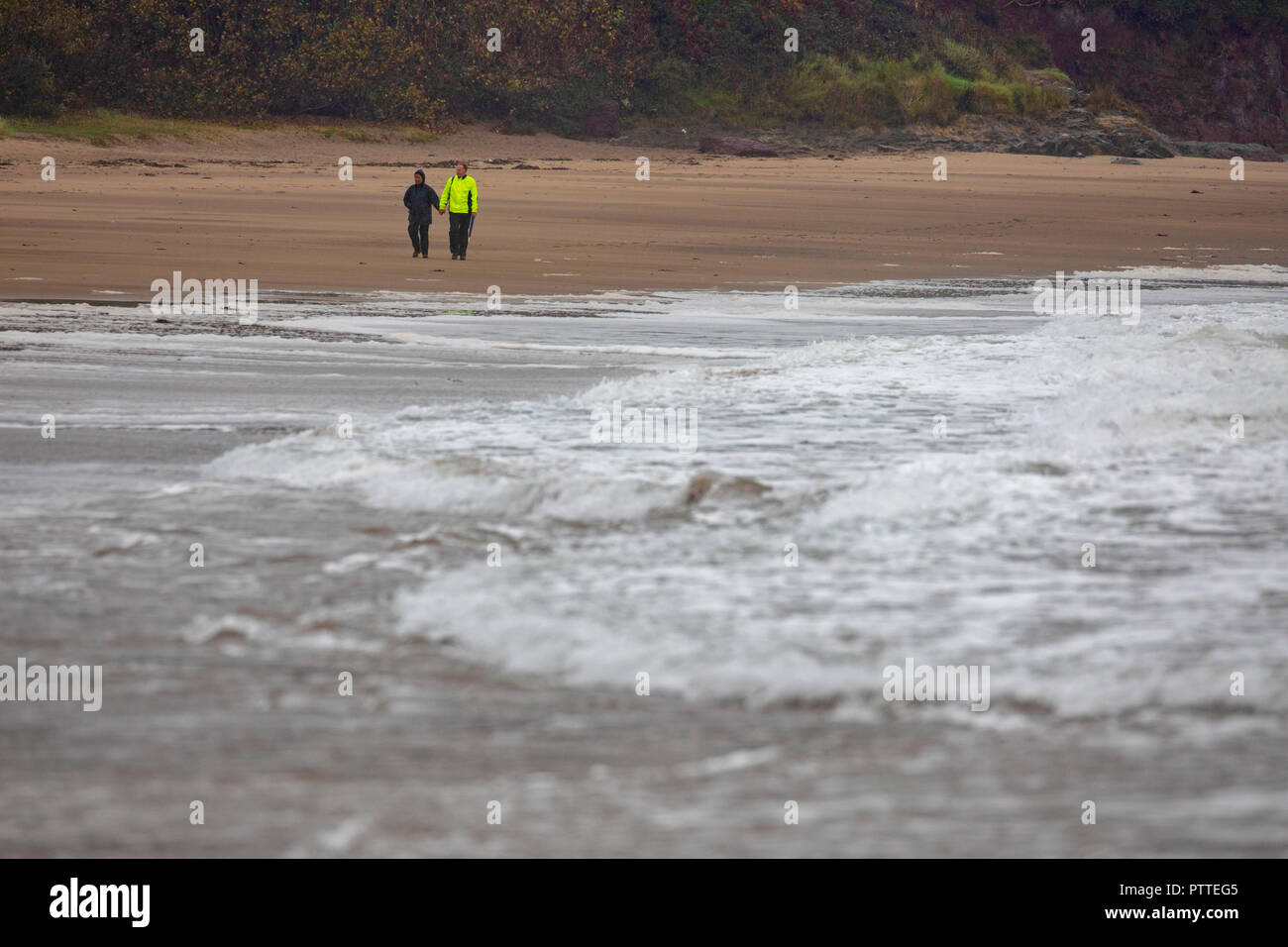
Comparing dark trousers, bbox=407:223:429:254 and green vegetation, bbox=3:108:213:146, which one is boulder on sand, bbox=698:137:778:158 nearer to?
green vegetation, bbox=3:108:213:146

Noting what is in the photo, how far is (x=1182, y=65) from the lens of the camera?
180 ft

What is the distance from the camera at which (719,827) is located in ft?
12.8

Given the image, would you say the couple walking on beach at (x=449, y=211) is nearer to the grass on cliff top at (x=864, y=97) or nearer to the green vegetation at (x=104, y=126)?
the green vegetation at (x=104, y=126)

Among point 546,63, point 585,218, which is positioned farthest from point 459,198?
point 546,63

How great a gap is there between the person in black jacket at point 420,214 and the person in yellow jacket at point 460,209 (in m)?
0.15

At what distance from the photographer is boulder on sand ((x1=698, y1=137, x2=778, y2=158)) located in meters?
38.0

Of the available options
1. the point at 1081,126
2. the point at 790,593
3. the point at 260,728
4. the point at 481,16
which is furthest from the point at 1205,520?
the point at 1081,126

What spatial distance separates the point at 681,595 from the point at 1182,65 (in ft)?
177

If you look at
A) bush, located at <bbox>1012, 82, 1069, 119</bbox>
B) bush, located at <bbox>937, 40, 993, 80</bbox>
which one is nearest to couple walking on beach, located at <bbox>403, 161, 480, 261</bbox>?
bush, located at <bbox>1012, 82, 1069, 119</bbox>

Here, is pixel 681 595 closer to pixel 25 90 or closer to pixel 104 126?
pixel 104 126

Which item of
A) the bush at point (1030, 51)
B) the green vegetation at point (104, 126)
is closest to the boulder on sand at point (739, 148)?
the green vegetation at point (104, 126)

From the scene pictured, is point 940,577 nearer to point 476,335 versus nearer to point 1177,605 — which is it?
point 1177,605

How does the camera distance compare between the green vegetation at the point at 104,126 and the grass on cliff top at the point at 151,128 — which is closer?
the green vegetation at the point at 104,126

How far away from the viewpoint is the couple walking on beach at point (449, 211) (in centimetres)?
1889
